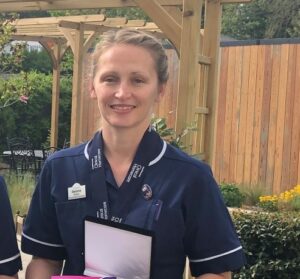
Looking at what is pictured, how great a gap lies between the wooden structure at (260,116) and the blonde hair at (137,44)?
817 cm

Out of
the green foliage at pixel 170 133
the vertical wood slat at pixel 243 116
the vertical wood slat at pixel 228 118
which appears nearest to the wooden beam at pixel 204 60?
the green foliage at pixel 170 133

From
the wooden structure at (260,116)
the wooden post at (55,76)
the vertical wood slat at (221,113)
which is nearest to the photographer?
the wooden structure at (260,116)

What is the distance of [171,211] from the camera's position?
189cm

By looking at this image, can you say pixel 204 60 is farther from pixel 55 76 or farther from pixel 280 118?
pixel 55 76

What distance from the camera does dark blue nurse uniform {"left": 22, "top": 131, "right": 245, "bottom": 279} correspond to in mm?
1893

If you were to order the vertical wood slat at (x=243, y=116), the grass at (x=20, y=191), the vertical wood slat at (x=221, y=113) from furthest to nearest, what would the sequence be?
the vertical wood slat at (x=221, y=113)
the vertical wood slat at (x=243, y=116)
the grass at (x=20, y=191)

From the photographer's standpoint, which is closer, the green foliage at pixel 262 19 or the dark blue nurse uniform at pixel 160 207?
the dark blue nurse uniform at pixel 160 207

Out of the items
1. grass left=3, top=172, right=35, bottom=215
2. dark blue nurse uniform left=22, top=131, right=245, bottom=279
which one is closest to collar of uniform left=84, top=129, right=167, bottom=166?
dark blue nurse uniform left=22, top=131, right=245, bottom=279

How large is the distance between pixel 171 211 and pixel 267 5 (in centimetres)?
3067

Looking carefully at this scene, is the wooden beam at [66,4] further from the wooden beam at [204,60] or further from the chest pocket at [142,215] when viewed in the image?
the chest pocket at [142,215]

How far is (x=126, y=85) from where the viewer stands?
192 cm

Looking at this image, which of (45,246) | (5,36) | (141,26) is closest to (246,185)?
(141,26)

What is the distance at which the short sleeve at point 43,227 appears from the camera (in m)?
2.03

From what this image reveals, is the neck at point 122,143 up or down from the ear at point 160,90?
down
